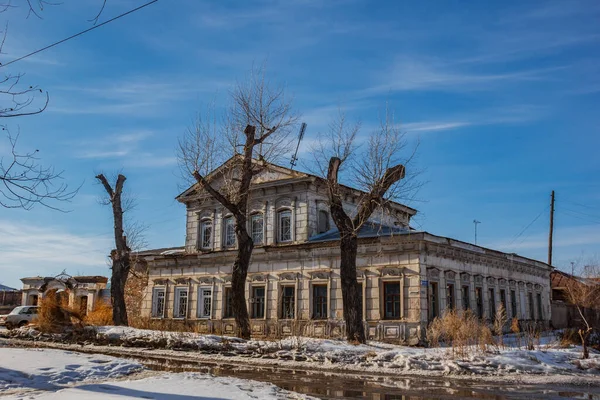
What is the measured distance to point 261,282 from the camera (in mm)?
30016

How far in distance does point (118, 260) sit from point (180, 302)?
215 inches

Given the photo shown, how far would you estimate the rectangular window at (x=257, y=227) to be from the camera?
33406 millimetres

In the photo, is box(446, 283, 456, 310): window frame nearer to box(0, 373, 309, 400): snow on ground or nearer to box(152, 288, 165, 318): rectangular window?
box(0, 373, 309, 400): snow on ground

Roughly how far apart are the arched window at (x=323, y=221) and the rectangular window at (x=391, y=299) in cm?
739

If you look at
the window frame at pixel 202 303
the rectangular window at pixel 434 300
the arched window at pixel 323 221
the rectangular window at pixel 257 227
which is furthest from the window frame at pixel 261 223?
the rectangular window at pixel 434 300

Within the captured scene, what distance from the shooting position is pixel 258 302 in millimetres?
30172

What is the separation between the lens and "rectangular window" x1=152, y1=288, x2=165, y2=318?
113 ft

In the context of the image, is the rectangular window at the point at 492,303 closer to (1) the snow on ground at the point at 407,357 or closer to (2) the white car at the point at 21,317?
(1) the snow on ground at the point at 407,357

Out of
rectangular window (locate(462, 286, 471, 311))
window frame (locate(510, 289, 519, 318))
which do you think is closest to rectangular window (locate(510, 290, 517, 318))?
window frame (locate(510, 289, 519, 318))

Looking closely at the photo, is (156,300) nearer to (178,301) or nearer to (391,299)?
(178,301)

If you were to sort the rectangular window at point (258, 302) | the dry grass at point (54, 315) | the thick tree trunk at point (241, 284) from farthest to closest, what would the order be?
the rectangular window at point (258, 302) < the dry grass at point (54, 315) < the thick tree trunk at point (241, 284)

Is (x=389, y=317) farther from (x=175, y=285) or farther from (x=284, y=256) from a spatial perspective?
(x=175, y=285)

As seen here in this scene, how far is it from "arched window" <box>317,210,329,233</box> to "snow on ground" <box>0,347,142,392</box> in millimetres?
18662

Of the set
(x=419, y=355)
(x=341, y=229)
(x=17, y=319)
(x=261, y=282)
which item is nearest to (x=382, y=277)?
(x=341, y=229)
